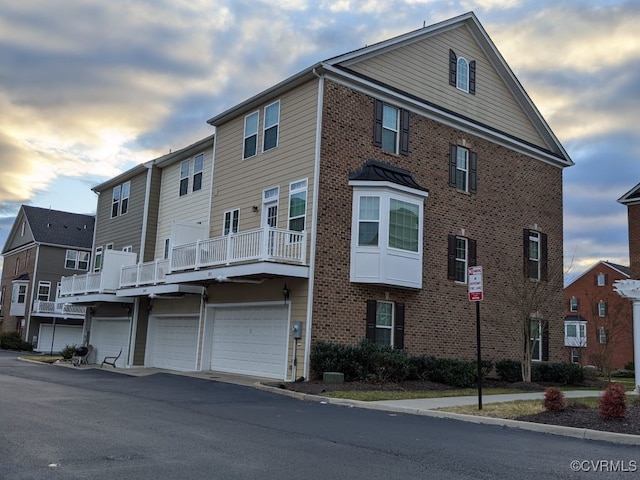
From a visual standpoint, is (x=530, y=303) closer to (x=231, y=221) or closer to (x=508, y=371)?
(x=508, y=371)

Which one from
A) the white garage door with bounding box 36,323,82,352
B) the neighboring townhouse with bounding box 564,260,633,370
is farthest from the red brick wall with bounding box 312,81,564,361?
the white garage door with bounding box 36,323,82,352

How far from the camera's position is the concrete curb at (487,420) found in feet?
32.0

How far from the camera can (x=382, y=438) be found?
364 inches

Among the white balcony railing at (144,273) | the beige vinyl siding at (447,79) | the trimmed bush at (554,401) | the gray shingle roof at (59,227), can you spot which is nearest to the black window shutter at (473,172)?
the beige vinyl siding at (447,79)

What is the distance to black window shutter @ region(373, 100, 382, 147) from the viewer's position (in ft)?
67.2

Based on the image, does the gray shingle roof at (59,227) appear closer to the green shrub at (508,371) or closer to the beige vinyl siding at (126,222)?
the beige vinyl siding at (126,222)

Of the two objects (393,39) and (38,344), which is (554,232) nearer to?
(393,39)

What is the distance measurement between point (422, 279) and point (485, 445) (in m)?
12.0

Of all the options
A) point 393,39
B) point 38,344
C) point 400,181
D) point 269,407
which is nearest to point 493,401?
point 269,407

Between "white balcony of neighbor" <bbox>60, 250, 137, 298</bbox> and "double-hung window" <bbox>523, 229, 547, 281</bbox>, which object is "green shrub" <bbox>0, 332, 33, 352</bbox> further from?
"double-hung window" <bbox>523, 229, 547, 281</bbox>

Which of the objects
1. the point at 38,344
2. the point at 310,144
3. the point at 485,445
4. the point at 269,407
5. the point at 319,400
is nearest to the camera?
the point at 485,445

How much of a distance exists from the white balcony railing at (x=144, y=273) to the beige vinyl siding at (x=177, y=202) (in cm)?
214

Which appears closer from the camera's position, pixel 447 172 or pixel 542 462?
pixel 542 462

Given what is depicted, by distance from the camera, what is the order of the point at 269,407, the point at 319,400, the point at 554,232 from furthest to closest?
the point at 554,232 < the point at 319,400 < the point at 269,407
